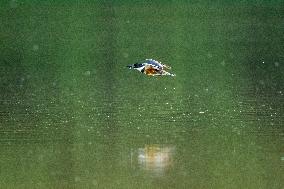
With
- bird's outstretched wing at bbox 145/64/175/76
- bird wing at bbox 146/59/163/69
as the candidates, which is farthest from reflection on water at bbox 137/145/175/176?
bird wing at bbox 146/59/163/69

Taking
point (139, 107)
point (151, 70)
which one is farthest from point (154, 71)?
point (139, 107)

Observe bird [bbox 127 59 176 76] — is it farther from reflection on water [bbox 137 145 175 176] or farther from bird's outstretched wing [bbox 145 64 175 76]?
reflection on water [bbox 137 145 175 176]

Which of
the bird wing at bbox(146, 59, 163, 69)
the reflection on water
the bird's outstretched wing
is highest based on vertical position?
the bird wing at bbox(146, 59, 163, 69)

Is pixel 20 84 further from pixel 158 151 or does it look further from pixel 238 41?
pixel 238 41

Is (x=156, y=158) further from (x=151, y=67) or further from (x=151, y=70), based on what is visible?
(x=151, y=67)

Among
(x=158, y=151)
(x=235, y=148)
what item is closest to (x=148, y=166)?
(x=158, y=151)
